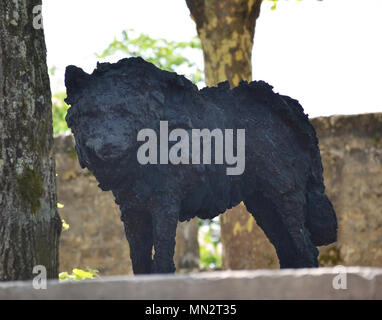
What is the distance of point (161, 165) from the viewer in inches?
115

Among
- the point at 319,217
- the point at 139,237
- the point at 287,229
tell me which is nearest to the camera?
the point at 139,237

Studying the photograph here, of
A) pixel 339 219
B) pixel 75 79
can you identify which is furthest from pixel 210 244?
pixel 75 79

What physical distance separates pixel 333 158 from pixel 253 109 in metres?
3.42

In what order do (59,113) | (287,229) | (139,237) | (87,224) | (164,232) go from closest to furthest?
(164,232) → (139,237) → (287,229) → (87,224) → (59,113)

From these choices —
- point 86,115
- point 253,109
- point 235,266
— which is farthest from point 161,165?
point 235,266

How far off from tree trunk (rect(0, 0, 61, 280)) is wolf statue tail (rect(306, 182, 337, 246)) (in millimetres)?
1271

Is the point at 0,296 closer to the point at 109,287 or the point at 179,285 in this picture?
the point at 109,287

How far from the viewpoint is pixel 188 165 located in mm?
2930

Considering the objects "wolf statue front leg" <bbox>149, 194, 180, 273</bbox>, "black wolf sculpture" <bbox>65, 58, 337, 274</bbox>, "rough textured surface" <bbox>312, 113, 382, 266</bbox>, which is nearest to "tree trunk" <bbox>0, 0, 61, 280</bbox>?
"black wolf sculpture" <bbox>65, 58, 337, 274</bbox>

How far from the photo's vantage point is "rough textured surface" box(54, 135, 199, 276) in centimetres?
688

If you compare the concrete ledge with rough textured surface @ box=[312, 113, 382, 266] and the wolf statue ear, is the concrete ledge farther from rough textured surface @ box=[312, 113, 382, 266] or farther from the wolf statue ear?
rough textured surface @ box=[312, 113, 382, 266]

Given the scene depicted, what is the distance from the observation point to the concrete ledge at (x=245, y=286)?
1.81 m

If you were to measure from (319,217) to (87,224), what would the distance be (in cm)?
396

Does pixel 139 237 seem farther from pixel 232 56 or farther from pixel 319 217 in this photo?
pixel 232 56
